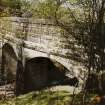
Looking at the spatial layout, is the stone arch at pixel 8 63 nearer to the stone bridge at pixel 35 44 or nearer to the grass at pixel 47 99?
the stone bridge at pixel 35 44

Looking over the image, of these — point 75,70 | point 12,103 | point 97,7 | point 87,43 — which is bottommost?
point 12,103

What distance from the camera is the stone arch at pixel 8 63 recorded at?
2641 centimetres

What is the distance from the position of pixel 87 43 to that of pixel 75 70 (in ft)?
14.8

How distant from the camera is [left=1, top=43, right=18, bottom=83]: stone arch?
26.4 m

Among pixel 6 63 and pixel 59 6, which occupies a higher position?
pixel 59 6

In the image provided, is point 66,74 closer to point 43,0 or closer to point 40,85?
point 40,85

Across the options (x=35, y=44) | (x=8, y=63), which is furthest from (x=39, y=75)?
(x=8, y=63)

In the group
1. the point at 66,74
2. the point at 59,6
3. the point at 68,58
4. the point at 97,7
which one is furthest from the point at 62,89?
the point at 97,7

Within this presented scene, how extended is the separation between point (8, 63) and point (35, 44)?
716 centimetres

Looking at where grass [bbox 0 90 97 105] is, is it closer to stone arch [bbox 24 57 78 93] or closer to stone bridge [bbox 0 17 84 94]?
stone bridge [bbox 0 17 84 94]

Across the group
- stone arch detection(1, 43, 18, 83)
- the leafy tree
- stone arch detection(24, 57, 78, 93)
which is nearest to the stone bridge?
stone arch detection(1, 43, 18, 83)

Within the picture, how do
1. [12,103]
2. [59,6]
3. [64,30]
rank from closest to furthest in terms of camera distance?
[59,6] < [64,30] < [12,103]

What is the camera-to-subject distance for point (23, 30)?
74.4 ft

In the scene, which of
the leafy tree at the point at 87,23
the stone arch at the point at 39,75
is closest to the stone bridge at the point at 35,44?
the stone arch at the point at 39,75
